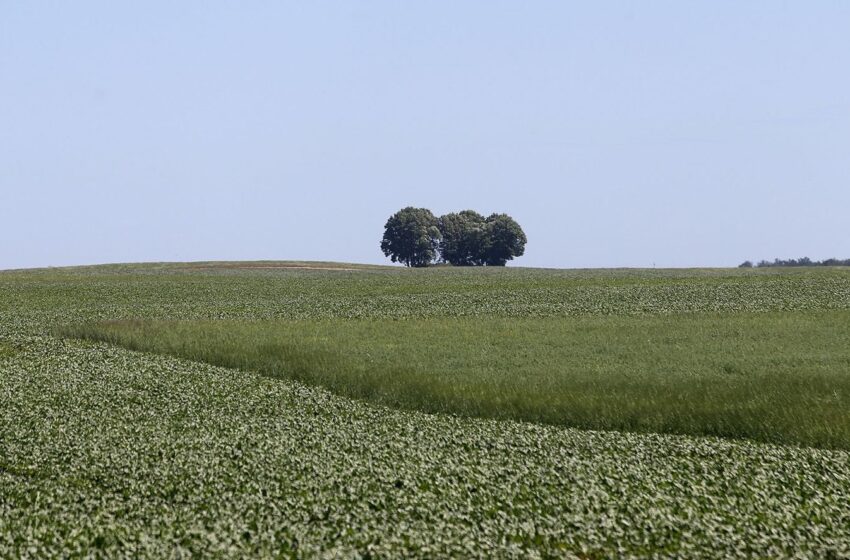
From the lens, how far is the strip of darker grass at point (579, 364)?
99.2 ft

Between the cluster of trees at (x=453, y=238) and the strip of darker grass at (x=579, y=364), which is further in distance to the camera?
the cluster of trees at (x=453, y=238)

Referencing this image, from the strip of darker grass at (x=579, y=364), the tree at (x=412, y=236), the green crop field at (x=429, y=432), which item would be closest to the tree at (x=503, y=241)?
the tree at (x=412, y=236)

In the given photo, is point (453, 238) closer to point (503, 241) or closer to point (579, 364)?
point (503, 241)

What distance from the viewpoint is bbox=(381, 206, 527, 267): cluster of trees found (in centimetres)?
15800

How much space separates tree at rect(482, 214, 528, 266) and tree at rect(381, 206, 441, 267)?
981 centimetres

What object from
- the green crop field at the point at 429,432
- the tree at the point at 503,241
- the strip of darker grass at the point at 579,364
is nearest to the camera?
the green crop field at the point at 429,432

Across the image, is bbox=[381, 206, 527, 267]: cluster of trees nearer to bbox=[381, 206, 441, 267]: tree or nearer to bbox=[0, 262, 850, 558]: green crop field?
bbox=[381, 206, 441, 267]: tree

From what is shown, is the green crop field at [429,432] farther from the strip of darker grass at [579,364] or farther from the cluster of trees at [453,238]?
the cluster of trees at [453,238]

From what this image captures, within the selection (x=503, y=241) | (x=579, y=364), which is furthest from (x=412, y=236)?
(x=579, y=364)

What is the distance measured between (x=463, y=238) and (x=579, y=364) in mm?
122356

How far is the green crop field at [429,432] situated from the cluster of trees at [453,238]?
96.8 metres

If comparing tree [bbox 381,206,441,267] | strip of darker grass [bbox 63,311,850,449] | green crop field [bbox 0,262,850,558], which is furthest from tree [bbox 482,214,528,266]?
strip of darker grass [bbox 63,311,850,449]

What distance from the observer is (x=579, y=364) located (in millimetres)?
39656

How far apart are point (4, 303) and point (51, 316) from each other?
1101 cm
